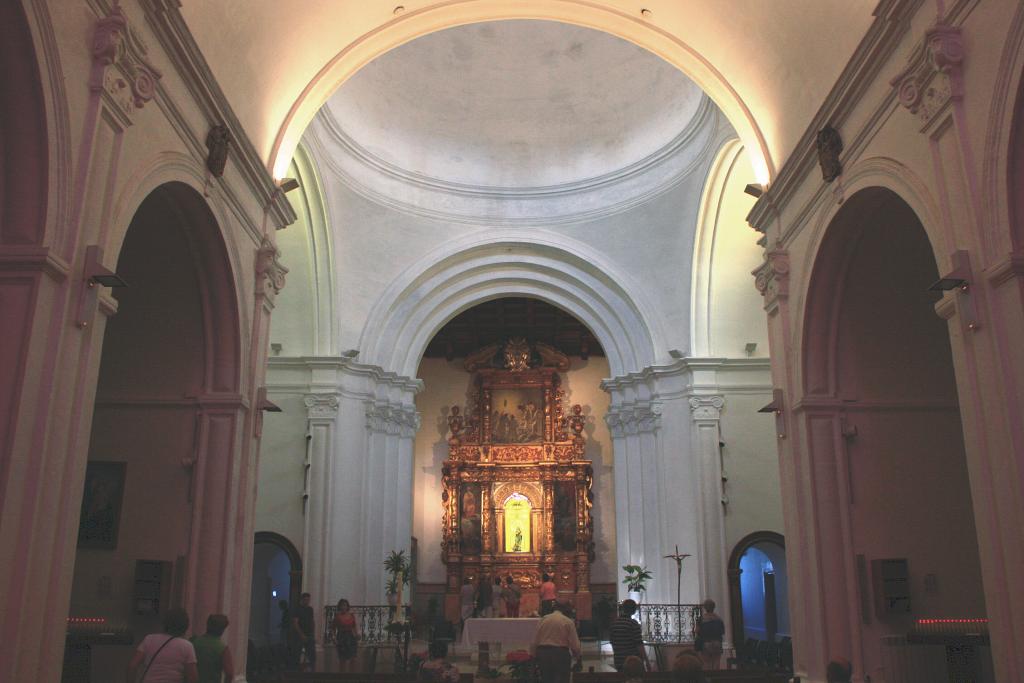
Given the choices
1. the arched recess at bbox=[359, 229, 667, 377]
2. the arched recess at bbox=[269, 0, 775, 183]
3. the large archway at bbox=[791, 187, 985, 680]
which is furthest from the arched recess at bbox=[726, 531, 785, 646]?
the arched recess at bbox=[269, 0, 775, 183]

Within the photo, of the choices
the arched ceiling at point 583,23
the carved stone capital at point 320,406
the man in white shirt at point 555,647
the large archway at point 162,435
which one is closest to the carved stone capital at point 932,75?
the arched ceiling at point 583,23

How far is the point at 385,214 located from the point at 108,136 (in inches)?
473

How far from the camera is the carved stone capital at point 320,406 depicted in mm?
16453

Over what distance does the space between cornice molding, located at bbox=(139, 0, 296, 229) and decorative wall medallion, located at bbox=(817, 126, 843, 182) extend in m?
5.65

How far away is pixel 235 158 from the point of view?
29.7 ft

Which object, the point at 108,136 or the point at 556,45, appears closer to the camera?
the point at 108,136

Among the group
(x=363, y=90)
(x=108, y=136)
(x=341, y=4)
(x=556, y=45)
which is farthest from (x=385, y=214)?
(x=108, y=136)

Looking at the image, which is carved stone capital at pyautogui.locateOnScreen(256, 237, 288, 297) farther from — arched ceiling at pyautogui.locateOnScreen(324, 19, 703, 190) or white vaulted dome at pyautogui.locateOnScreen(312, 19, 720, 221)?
arched ceiling at pyautogui.locateOnScreen(324, 19, 703, 190)

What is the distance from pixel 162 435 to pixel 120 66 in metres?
4.02

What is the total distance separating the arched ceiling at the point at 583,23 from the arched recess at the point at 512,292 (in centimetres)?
768

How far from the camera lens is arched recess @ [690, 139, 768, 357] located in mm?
16391

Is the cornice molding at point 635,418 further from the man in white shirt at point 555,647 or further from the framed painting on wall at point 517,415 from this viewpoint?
the man in white shirt at point 555,647

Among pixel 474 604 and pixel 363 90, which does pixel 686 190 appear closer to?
pixel 363 90

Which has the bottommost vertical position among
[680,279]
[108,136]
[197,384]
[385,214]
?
[197,384]
